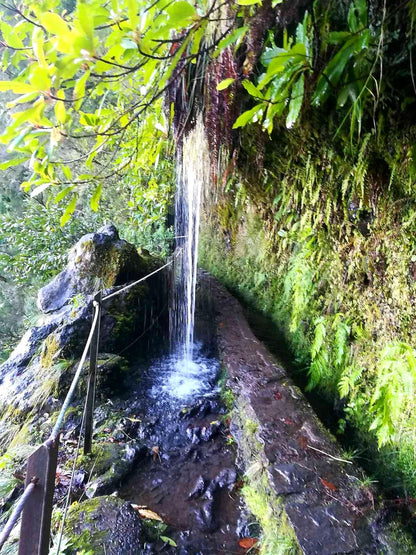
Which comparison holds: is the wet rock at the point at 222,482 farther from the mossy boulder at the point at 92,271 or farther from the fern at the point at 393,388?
the mossy boulder at the point at 92,271

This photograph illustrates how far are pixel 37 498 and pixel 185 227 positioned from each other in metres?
6.57

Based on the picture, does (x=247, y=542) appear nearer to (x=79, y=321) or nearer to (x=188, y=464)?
(x=188, y=464)

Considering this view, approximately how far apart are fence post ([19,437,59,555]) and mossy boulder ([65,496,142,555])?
149cm

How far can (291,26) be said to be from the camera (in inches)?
98.7

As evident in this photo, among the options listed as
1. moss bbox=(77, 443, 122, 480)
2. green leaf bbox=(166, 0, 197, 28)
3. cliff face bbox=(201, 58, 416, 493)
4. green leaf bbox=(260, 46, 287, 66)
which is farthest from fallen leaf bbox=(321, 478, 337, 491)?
green leaf bbox=(166, 0, 197, 28)

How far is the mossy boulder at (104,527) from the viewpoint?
7.79 feet

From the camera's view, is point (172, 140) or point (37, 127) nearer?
point (37, 127)

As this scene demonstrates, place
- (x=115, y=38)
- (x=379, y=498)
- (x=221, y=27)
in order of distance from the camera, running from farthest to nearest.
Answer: (x=221, y=27)
(x=379, y=498)
(x=115, y=38)

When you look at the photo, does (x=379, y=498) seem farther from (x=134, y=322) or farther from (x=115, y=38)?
(x=134, y=322)

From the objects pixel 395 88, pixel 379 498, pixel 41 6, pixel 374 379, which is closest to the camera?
pixel 41 6

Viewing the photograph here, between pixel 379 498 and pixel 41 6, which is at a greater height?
pixel 41 6

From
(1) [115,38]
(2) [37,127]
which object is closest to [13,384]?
(2) [37,127]

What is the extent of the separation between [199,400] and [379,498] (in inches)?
93.4

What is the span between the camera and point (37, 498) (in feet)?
3.81
